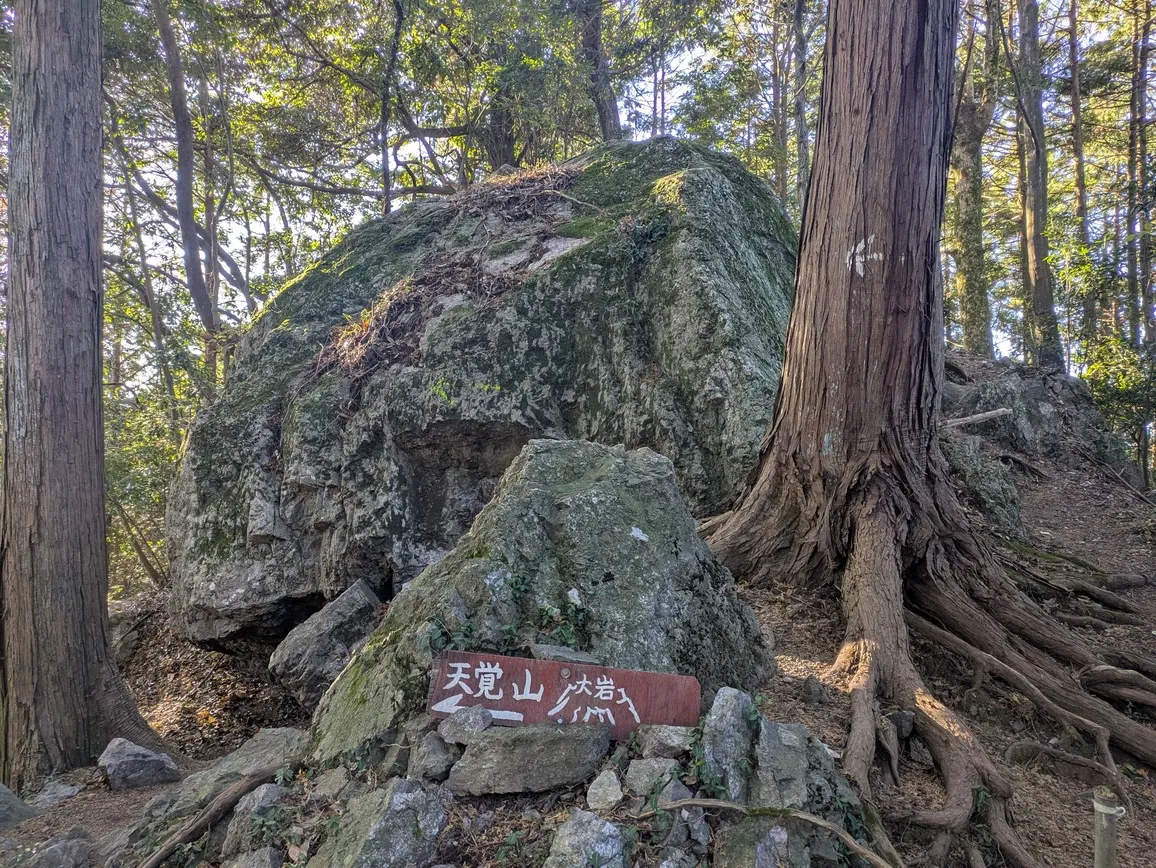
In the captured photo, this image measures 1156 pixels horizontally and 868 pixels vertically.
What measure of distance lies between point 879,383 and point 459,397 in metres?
3.22

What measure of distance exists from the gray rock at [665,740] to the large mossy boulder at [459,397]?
2.97 meters

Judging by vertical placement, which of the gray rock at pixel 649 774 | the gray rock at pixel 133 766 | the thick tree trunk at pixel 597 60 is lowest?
the gray rock at pixel 133 766

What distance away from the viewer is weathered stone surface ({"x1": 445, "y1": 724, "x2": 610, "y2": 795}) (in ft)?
6.44

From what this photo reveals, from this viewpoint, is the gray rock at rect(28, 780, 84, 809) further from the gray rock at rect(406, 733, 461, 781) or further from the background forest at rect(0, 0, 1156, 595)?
the background forest at rect(0, 0, 1156, 595)

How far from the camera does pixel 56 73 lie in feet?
14.6

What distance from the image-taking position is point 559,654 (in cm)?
228

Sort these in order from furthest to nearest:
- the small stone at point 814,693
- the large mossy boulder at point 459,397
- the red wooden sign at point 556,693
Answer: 1. the large mossy boulder at point 459,397
2. the small stone at point 814,693
3. the red wooden sign at point 556,693

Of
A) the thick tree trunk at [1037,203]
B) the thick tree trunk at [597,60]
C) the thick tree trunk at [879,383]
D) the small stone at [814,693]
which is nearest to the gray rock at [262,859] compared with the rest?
the small stone at [814,693]

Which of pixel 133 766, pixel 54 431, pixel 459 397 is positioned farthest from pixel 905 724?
pixel 54 431

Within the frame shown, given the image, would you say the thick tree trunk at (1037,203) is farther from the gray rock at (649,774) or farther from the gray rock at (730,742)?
the gray rock at (649,774)

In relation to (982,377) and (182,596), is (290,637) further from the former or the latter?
(982,377)

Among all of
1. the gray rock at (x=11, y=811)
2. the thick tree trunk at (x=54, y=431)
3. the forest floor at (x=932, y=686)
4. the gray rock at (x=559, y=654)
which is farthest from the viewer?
the thick tree trunk at (x=54, y=431)

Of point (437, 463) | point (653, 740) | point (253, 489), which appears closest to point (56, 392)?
point (253, 489)

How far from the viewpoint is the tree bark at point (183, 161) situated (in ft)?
31.9
